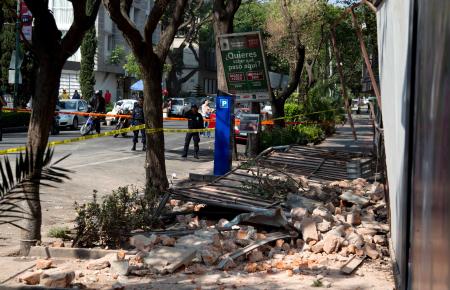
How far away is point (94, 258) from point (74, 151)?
1291 centimetres

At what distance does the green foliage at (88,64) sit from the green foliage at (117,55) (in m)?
4.21

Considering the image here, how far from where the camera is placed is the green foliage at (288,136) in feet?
68.3

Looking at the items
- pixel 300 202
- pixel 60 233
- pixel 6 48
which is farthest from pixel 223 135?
pixel 6 48

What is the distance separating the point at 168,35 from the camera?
1250 cm

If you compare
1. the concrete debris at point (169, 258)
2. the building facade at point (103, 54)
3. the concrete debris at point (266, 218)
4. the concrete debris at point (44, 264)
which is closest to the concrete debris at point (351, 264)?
the concrete debris at point (266, 218)

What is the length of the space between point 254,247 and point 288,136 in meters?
14.0

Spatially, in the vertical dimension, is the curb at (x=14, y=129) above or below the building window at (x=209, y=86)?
below

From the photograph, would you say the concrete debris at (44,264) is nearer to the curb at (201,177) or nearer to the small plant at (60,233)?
the small plant at (60,233)

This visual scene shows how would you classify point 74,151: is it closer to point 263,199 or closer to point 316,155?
point 316,155

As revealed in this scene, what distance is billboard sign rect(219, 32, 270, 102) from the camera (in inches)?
626

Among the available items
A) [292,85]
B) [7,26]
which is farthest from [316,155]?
[7,26]

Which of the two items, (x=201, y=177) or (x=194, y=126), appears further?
(x=194, y=126)

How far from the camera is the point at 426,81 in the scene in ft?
13.7

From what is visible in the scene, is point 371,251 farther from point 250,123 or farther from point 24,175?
point 250,123
